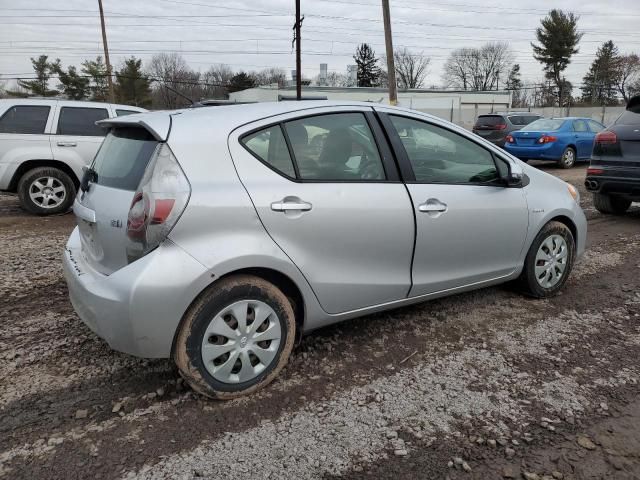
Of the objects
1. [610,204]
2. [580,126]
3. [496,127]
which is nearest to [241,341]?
[610,204]

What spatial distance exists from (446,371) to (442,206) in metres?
1.06

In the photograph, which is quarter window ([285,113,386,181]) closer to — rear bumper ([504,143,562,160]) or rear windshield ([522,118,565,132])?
rear bumper ([504,143,562,160])

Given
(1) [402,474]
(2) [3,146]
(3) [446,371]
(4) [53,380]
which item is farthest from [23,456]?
(2) [3,146]

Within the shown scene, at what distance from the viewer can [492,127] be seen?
18016mm

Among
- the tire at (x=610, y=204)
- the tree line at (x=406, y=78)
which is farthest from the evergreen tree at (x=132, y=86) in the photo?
the tire at (x=610, y=204)

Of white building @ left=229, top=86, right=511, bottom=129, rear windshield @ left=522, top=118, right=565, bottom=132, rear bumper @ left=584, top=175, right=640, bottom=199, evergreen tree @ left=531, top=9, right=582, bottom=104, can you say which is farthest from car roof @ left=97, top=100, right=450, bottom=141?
evergreen tree @ left=531, top=9, right=582, bottom=104

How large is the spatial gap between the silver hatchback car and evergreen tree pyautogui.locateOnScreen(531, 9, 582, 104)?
231 ft

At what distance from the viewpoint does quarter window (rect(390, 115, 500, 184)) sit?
3383 millimetres

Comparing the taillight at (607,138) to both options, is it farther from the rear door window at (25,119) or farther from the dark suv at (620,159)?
the rear door window at (25,119)

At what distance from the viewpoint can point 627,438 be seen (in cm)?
246

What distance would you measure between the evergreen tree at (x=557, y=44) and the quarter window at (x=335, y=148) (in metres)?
70.8

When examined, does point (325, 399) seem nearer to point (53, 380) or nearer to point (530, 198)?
point (53, 380)

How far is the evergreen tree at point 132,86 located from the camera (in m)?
50.0

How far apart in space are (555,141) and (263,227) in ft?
43.8
